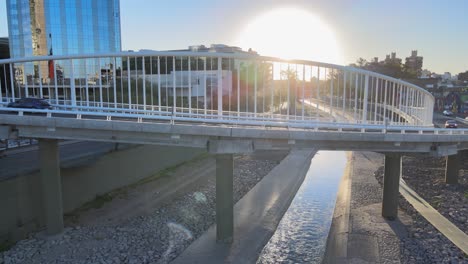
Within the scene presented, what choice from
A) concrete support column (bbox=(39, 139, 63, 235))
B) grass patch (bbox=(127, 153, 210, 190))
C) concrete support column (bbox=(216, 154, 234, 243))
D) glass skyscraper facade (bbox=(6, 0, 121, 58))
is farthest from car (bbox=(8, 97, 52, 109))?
glass skyscraper facade (bbox=(6, 0, 121, 58))

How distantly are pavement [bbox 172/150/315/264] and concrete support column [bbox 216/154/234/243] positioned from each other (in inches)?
25.0

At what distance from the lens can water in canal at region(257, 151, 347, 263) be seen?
16.0 meters

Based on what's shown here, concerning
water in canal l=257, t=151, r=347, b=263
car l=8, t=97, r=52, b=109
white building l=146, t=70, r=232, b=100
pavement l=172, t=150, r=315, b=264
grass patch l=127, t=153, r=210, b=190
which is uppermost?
white building l=146, t=70, r=232, b=100

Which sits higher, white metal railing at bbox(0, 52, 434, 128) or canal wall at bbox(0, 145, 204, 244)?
white metal railing at bbox(0, 52, 434, 128)

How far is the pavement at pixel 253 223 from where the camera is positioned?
14976mm

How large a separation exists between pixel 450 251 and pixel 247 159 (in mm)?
23780

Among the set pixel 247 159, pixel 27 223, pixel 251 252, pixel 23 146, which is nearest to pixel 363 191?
pixel 251 252

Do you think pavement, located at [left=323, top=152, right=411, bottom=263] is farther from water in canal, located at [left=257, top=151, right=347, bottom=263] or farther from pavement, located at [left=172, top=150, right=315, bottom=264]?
pavement, located at [left=172, top=150, right=315, bottom=264]

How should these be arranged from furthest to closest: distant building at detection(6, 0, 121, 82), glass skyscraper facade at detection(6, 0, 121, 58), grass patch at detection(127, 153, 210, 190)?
glass skyscraper facade at detection(6, 0, 121, 58) < distant building at detection(6, 0, 121, 82) < grass patch at detection(127, 153, 210, 190)

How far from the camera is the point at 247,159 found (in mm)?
36969

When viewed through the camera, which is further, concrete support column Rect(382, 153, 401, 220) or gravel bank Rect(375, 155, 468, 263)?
concrete support column Rect(382, 153, 401, 220)

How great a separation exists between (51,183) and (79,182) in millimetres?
4780

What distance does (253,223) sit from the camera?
1886 centimetres

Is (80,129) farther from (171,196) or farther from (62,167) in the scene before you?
(171,196)
